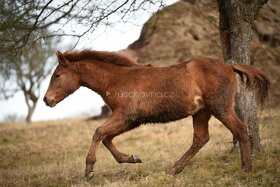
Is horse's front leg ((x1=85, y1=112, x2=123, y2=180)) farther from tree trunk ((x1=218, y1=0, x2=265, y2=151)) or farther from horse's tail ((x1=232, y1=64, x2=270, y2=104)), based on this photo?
tree trunk ((x1=218, y1=0, x2=265, y2=151))

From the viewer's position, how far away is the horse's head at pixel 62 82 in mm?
8250

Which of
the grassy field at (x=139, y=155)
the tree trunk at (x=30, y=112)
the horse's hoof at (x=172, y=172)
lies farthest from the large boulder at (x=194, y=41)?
the horse's hoof at (x=172, y=172)

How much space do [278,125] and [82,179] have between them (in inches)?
286

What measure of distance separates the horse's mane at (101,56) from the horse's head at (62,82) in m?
0.18

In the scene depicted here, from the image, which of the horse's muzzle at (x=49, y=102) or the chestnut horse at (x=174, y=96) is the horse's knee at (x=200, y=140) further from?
the horse's muzzle at (x=49, y=102)

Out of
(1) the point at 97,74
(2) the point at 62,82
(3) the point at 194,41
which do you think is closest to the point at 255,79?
(1) the point at 97,74

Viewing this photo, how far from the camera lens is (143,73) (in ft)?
25.8

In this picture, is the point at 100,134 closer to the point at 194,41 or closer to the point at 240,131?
the point at 240,131

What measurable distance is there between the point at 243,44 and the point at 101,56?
299 cm

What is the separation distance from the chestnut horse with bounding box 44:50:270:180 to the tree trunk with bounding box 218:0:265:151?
98 cm

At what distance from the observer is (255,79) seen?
786 cm

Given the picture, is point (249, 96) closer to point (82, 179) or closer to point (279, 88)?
point (82, 179)

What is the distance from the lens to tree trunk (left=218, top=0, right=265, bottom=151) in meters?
8.82

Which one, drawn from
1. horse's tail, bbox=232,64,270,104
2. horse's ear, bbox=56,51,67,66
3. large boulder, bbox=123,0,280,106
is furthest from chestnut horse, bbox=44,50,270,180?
large boulder, bbox=123,0,280,106
